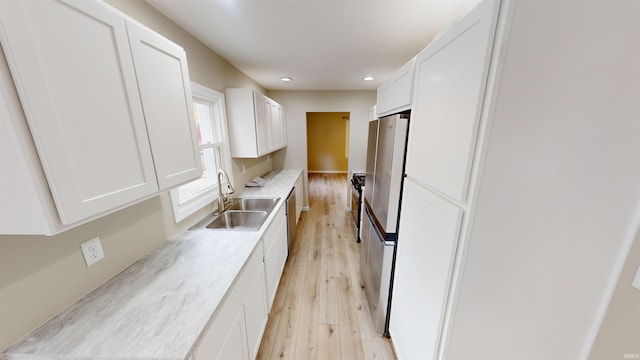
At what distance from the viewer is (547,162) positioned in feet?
2.33

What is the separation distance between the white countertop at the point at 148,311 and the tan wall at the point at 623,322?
1649 mm

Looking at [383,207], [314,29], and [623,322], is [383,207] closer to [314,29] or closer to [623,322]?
[623,322]

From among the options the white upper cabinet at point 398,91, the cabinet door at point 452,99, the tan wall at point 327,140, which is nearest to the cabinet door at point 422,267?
the cabinet door at point 452,99

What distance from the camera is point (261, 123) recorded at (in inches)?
104

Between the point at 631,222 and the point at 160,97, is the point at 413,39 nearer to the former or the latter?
the point at 631,222

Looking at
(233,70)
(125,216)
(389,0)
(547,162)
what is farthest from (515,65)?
(233,70)

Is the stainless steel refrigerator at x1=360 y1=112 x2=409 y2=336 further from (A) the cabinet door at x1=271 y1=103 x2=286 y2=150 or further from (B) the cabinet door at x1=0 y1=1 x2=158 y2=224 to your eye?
(A) the cabinet door at x1=271 y1=103 x2=286 y2=150

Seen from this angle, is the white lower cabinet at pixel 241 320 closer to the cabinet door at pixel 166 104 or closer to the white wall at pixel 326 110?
the cabinet door at pixel 166 104

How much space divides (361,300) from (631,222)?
6.20ft

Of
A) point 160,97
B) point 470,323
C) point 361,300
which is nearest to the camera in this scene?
point 470,323

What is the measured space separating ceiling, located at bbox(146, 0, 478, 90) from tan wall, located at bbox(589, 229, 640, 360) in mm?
1617

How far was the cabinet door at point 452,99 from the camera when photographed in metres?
0.70

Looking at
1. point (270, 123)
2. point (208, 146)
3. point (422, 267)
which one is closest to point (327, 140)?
point (270, 123)

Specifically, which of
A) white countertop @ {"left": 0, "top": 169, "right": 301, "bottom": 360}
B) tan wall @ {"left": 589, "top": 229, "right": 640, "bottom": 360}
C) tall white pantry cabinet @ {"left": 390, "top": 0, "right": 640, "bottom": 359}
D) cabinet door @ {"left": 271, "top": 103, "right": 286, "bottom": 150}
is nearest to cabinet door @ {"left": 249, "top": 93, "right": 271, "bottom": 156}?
cabinet door @ {"left": 271, "top": 103, "right": 286, "bottom": 150}
